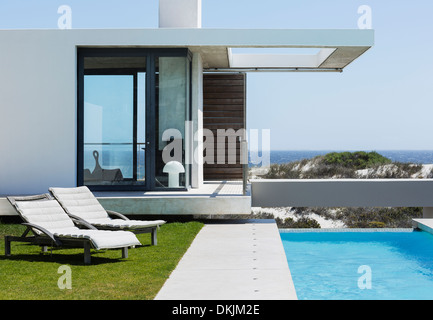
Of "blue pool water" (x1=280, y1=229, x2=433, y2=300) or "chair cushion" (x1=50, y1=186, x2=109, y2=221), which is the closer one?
"blue pool water" (x1=280, y1=229, x2=433, y2=300)

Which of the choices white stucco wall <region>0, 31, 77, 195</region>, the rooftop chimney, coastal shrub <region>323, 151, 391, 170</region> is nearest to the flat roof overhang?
white stucco wall <region>0, 31, 77, 195</region>

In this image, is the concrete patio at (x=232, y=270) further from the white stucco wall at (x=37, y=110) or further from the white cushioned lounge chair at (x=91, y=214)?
the white stucco wall at (x=37, y=110)

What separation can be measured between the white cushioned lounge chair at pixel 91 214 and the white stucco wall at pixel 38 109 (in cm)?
304

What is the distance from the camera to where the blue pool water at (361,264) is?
7.30 m

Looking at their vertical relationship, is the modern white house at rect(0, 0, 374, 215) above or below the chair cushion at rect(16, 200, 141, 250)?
above

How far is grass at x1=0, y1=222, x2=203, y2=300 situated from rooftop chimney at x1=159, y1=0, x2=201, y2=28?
20.0 ft

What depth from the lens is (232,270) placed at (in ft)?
23.3

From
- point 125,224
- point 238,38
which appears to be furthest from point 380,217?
point 125,224

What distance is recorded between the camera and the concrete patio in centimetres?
585

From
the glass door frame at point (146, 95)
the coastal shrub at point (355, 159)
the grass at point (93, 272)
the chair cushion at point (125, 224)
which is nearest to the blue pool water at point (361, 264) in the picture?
the grass at point (93, 272)

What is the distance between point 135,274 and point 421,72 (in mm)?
55043

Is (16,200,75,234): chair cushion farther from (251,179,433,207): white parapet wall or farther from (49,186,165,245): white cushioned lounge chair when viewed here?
(251,179,433,207): white parapet wall
